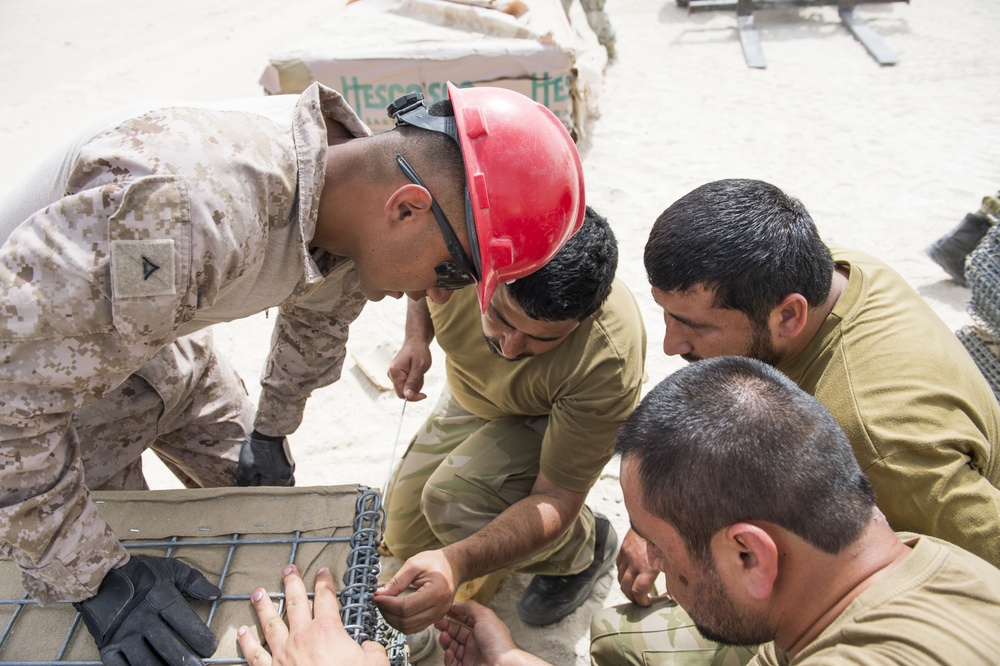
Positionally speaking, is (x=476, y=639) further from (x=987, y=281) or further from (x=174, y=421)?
(x=987, y=281)

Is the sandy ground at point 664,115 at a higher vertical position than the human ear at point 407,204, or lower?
lower

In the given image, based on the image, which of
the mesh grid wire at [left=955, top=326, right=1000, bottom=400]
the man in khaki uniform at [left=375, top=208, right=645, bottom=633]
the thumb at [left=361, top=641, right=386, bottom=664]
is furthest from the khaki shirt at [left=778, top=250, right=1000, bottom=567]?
the mesh grid wire at [left=955, top=326, right=1000, bottom=400]

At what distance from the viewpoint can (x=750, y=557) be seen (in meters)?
1.58

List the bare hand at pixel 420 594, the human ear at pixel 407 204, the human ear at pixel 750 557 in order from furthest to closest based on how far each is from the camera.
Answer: the bare hand at pixel 420 594 < the human ear at pixel 407 204 < the human ear at pixel 750 557

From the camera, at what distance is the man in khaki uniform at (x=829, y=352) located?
6.39ft

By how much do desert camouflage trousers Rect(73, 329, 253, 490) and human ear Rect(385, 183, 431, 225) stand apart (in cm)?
114

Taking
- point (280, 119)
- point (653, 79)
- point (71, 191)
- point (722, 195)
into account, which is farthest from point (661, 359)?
point (653, 79)

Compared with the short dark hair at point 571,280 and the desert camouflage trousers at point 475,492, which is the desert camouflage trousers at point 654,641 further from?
the short dark hair at point 571,280

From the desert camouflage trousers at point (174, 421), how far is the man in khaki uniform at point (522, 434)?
2.17 feet

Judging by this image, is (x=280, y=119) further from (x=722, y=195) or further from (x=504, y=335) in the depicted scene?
(x=722, y=195)

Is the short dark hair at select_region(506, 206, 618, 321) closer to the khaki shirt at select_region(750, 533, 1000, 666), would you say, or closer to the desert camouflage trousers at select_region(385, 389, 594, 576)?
the desert camouflage trousers at select_region(385, 389, 594, 576)

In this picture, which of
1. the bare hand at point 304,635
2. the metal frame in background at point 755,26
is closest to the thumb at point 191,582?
the bare hand at point 304,635

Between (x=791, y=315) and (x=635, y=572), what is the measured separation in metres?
1.02

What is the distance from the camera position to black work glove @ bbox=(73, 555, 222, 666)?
1762 millimetres
